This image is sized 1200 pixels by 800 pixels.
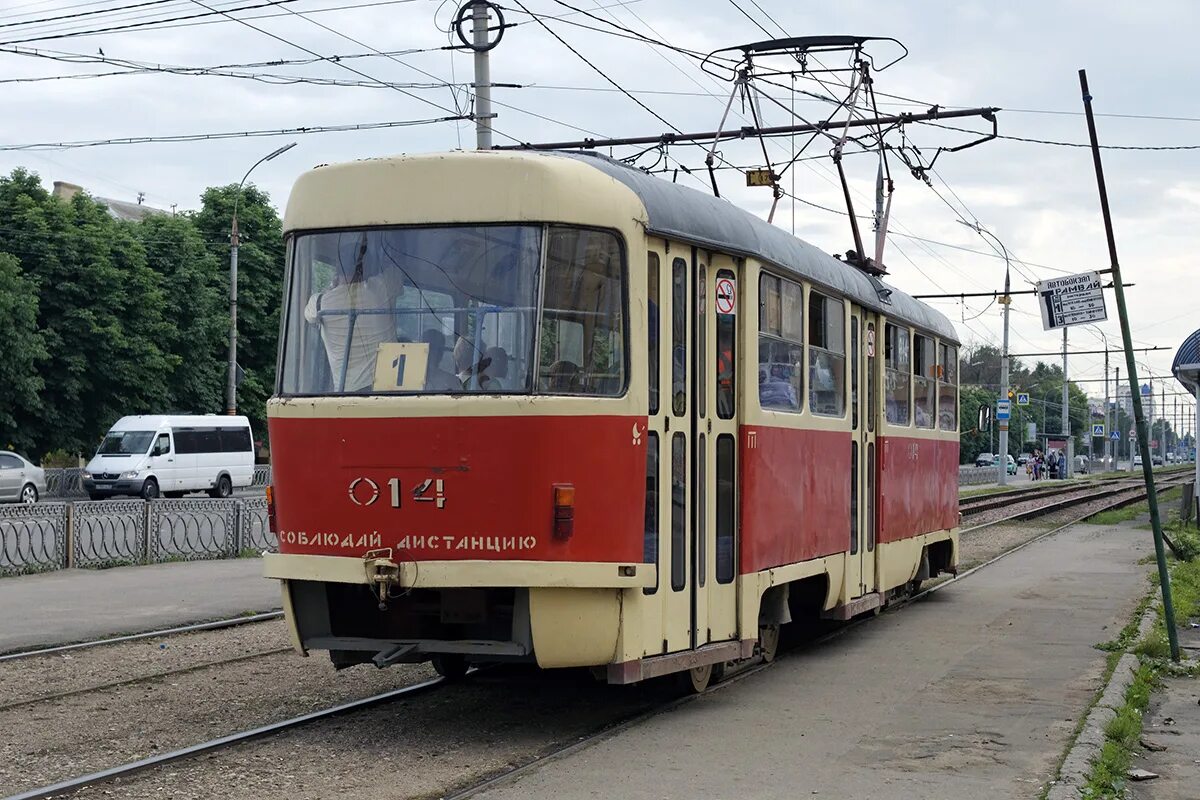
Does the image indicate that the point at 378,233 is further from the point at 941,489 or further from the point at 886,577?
the point at 941,489

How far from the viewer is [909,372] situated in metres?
15.1

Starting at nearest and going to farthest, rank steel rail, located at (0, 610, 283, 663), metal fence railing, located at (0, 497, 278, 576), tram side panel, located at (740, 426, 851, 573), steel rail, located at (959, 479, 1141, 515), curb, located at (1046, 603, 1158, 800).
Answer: curb, located at (1046, 603, 1158, 800) → tram side panel, located at (740, 426, 851, 573) → steel rail, located at (0, 610, 283, 663) → metal fence railing, located at (0, 497, 278, 576) → steel rail, located at (959, 479, 1141, 515)

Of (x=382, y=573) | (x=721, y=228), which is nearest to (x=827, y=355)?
(x=721, y=228)

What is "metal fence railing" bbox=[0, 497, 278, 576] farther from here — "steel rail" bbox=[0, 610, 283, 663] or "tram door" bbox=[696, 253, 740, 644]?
"tram door" bbox=[696, 253, 740, 644]

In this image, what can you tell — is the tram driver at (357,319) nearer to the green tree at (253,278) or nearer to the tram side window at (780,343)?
the tram side window at (780,343)

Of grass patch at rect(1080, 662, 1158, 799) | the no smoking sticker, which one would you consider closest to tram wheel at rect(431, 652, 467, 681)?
the no smoking sticker

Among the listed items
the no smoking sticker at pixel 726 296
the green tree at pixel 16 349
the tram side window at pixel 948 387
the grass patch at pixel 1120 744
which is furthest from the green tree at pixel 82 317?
the grass patch at pixel 1120 744

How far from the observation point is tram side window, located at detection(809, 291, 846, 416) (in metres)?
11.5

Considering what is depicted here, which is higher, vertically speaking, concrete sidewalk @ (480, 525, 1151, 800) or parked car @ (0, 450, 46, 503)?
Result: parked car @ (0, 450, 46, 503)

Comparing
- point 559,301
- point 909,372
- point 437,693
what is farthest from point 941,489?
point 559,301

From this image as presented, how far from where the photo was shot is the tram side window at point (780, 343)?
33.5 ft

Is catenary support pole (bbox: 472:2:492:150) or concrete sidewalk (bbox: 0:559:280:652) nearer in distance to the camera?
concrete sidewalk (bbox: 0:559:280:652)

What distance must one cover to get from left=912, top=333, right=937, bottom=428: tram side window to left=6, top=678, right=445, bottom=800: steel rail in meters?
6.83

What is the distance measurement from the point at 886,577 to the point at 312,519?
6963 mm
